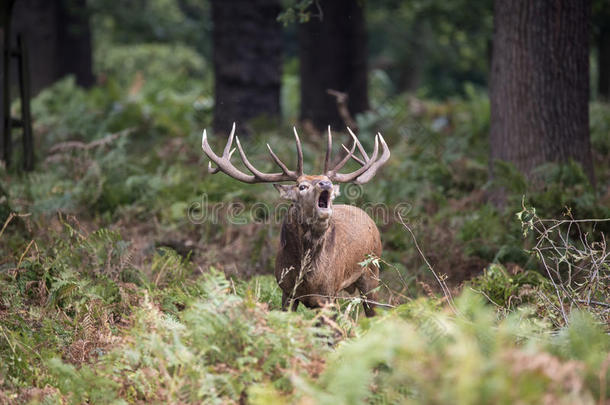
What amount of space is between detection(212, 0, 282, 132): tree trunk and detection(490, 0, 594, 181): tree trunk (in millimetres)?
4990

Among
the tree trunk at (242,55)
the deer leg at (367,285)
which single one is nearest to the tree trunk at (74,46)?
the tree trunk at (242,55)

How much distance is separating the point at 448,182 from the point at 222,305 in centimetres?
611

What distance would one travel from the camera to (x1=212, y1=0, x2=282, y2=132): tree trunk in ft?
40.3

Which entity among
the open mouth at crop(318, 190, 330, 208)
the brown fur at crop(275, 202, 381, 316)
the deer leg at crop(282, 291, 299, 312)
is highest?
the open mouth at crop(318, 190, 330, 208)

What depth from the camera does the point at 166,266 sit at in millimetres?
7066

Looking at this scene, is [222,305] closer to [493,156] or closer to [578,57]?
[493,156]

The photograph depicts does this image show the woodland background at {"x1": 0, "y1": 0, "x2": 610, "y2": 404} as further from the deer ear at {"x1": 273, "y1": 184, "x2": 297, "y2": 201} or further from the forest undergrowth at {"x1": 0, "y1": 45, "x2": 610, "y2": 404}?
the deer ear at {"x1": 273, "y1": 184, "x2": 297, "y2": 201}

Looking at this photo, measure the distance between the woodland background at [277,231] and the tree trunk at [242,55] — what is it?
0.03m

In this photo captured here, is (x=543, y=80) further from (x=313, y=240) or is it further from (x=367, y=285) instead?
(x=313, y=240)

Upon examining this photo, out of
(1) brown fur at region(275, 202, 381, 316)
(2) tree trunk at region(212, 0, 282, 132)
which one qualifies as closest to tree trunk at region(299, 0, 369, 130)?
(2) tree trunk at region(212, 0, 282, 132)

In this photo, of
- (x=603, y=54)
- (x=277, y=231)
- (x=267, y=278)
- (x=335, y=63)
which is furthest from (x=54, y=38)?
(x=603, y=54)

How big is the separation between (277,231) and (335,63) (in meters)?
5.91

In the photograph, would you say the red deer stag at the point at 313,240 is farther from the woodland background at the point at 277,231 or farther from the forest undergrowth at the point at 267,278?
the woodland background at the point at 277,231

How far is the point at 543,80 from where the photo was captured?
27.1ft
